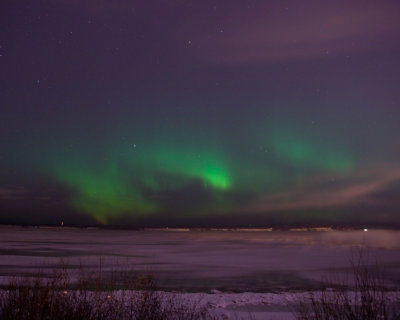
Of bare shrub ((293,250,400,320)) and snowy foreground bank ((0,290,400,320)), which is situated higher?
bare shrub ((293,250,400,320))

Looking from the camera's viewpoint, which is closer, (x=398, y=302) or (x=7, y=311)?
(x=7, y=311)

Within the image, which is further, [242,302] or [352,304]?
[242,302]

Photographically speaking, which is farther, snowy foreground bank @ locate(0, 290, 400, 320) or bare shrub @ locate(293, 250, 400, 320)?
snowy foreground bank @ locate(0, 290, 400, 320)

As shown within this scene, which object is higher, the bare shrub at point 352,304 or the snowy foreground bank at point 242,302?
the bare shrub at point 352,304

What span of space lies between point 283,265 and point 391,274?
7808mm

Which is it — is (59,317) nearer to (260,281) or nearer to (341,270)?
(260,281)

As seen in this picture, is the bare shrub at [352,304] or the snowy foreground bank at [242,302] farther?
the snowy foreground bank at [242,302]

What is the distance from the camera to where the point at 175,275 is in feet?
90.0

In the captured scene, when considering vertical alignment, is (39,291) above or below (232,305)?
above

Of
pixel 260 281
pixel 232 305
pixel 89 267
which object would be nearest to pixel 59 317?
pixel 232 305

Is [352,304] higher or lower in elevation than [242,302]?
higher

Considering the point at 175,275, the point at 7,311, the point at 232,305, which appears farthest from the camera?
the point at 175,275

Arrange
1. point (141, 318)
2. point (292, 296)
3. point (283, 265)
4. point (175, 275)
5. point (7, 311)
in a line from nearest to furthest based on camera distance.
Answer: point (7, 311) < point (141, 318) < point (292, 296) < point (175, 275) < point (283, 265)

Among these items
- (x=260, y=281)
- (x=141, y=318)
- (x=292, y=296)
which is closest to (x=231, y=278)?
(x=260, y=281)
